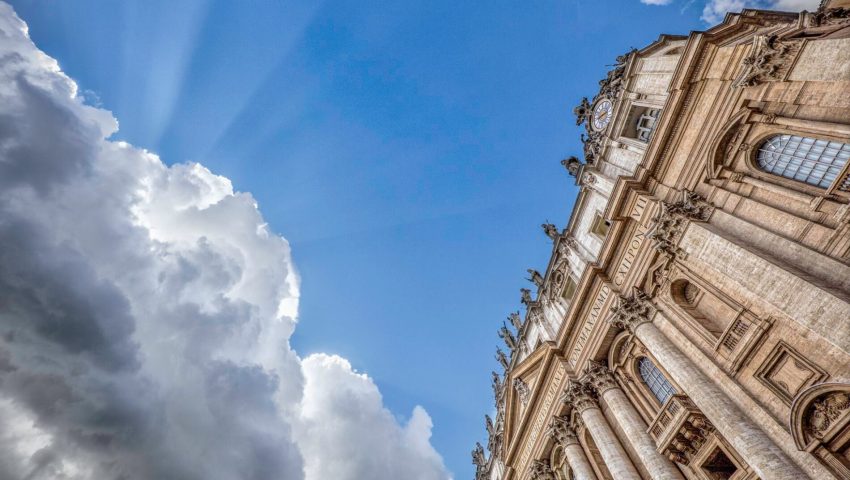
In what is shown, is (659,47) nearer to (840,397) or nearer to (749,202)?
(749,202)

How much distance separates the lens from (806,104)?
14.5 meters

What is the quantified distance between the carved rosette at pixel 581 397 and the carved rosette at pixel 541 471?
671cm

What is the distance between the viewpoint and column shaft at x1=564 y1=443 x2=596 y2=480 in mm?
22531

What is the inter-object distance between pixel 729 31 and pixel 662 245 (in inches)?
408

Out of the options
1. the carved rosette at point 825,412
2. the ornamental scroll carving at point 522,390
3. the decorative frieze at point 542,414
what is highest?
the ornamental scroll carving at point 522,390

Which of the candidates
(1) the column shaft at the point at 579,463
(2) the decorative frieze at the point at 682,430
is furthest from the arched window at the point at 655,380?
(1) the column shaft at the point at 579,463

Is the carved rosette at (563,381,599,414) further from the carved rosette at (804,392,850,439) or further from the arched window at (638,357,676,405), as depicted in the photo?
the carved rosette at (804,392,850,439)

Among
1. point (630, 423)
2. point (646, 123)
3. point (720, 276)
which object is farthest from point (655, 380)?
point (646, 123)

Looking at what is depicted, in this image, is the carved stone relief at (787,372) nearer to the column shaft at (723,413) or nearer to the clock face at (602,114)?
the column shaft at (723,413)

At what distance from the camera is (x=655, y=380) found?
68.5 ft

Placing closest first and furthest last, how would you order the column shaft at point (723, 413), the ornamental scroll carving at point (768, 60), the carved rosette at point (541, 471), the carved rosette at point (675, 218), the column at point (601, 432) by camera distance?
the column shaft at point (723, 413) → the ornamental scroll carving at point (768, 60) → the carved rosette at point (675, 218) → the column at point (601, 432) → the carved rosette at point (541, 471)

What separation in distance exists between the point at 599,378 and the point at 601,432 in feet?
9.00

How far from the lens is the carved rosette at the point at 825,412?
1101cm

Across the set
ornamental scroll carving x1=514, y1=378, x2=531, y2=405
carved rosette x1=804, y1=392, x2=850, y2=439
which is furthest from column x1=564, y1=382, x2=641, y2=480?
carved rosette x1=804, y1=392, x2=850, y2=439
